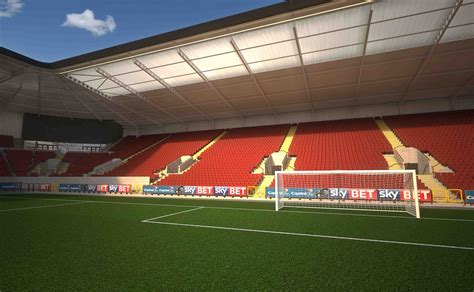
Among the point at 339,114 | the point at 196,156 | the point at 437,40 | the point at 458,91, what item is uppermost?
the point at 437,40

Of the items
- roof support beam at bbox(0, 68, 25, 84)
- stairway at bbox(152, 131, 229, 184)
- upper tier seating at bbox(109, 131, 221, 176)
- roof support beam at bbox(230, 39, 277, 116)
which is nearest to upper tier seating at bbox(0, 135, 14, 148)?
roof support beam at bbox(0, 68, 25, 84)

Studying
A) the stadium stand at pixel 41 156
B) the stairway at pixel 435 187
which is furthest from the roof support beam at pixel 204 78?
the stadium stand at pixel 41 156

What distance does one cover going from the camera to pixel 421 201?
44.8 ft

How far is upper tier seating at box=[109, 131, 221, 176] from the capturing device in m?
25.1

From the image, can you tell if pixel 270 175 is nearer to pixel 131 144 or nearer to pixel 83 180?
pixel 83 180

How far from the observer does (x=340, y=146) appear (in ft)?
68.3

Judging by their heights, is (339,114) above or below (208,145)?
above

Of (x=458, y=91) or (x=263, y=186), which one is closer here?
(x=263, y=186)

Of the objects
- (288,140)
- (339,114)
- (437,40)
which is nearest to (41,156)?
(288,140)

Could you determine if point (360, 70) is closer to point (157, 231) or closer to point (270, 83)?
point (270, 83)

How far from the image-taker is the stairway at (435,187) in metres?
13.9

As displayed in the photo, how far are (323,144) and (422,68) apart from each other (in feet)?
29.0

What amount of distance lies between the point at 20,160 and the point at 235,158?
82.9ft

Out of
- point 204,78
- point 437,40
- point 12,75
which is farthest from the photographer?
point 204,78
